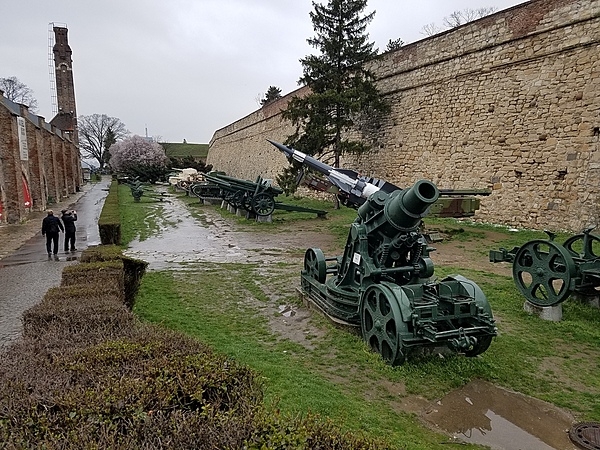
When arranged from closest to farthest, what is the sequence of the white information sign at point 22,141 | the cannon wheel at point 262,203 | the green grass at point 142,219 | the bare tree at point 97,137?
the green grass at point 142,219 < the cannon wheel at point 262,203 < the white information sign at point 22,141 < the bare tree at point 97,137

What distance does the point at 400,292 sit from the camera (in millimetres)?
4715

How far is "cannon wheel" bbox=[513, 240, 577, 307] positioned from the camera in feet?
19.9

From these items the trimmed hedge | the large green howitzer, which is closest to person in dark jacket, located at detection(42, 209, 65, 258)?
the large green howitzer

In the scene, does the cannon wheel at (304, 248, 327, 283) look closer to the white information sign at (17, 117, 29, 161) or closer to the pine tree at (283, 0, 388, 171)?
the pine tree at (283, 0, 388, 171)

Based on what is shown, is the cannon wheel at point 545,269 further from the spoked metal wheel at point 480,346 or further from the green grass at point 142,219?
A: the green grass at point 142,219

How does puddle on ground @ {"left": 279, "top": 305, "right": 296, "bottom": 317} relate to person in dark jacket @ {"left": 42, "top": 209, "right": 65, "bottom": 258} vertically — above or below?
below

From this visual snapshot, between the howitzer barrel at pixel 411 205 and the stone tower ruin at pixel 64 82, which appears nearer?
the howitzer barrel at pixel 411 205

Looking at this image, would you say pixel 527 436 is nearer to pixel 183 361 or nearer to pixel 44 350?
pixel 183 361

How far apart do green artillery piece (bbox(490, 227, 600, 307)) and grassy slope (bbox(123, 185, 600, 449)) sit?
0.31 meters

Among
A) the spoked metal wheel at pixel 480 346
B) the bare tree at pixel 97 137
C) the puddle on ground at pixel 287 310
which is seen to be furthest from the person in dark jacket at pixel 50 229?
the bare tree at pixel 97 137

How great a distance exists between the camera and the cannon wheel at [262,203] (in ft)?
55.2

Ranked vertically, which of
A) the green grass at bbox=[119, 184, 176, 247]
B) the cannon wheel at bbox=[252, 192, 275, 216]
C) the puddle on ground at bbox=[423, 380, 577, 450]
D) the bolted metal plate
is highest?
the cannon wheel at bbox=[252, 192, 275, 216]

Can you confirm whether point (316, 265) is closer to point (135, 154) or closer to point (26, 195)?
point (26, 195)

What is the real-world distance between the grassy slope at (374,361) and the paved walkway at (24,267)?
1627 millimetres
